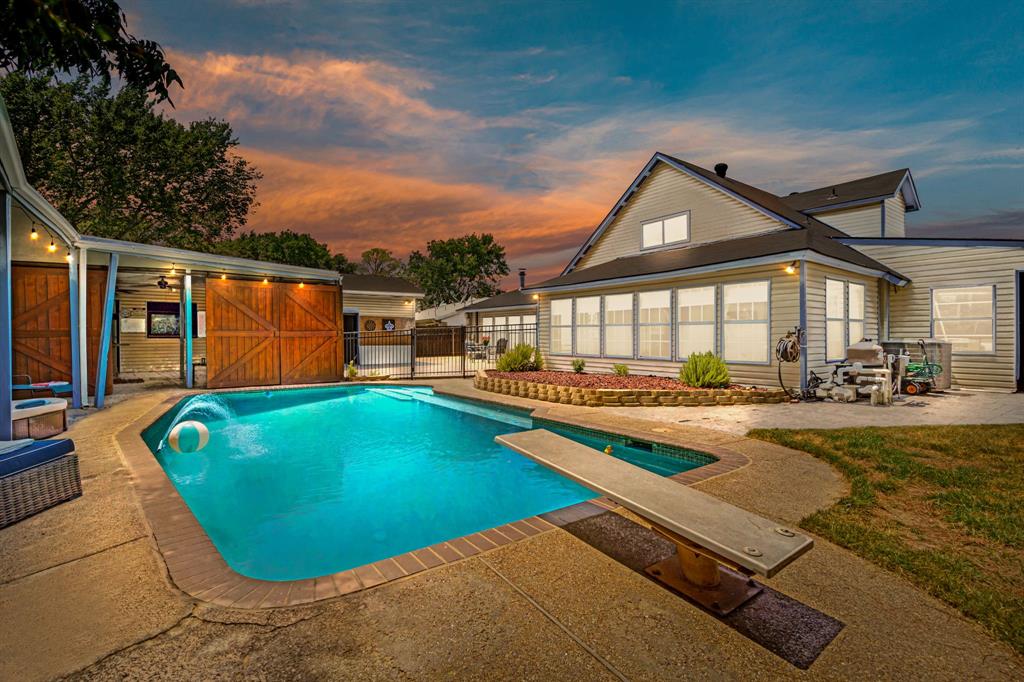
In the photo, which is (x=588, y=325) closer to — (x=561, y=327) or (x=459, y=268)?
(x=561, y=327)

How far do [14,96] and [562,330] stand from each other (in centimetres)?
2620

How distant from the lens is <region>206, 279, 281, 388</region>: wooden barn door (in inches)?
486

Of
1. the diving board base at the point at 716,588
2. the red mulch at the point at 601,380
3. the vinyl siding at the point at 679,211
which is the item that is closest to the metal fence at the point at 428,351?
the red mulch at the point at 601,380

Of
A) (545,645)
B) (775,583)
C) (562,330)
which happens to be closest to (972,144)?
(562,330)

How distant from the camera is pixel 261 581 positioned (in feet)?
8.76

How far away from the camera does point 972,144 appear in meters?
18.8

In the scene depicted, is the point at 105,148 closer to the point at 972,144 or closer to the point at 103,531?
the point at 103,531

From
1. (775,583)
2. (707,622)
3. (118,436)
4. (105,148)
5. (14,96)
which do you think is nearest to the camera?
(707,622)

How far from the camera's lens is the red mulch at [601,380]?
10297 mm

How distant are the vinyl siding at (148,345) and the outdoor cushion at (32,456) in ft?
43.9

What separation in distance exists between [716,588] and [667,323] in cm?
1048

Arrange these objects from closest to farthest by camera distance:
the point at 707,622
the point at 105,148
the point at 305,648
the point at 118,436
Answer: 1. the point at 305,648
2. the point at 707,622
3. the point at 118,436
4. the point at 105,148

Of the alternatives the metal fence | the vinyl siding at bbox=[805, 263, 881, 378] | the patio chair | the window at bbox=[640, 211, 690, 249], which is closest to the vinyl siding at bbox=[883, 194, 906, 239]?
the vinyl siding at bbox=[805, 263, 881, 378]

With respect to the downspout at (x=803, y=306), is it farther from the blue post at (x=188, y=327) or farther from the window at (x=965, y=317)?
the blue post at (x=188, y=327)
